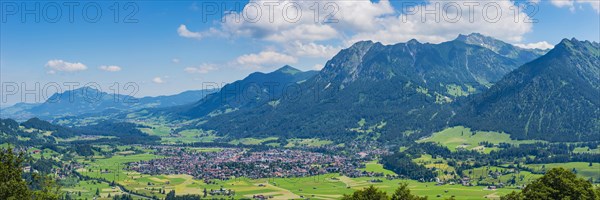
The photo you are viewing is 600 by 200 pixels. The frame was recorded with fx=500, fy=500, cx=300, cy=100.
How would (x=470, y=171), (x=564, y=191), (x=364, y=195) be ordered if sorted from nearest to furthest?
(x=564, y=191), (x=364, y=195), (x=470, y=171)

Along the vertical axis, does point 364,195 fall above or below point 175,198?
above

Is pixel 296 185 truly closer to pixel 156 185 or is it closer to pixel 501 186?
pixel 156 185

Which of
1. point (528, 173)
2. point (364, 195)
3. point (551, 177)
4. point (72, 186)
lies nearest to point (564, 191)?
point (551, 177)

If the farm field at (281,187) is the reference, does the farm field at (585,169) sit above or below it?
above

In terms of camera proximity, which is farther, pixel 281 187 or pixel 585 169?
pixel 585 169

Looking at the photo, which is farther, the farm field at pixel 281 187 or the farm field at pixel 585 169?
the farm field at pixel 585 169

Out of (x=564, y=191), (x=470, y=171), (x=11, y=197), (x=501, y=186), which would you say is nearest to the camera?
(x=11, y=197)

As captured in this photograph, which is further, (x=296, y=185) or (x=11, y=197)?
(x=296, y=185)

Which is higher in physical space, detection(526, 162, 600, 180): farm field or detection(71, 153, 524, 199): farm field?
detection(526, 162, 600, 180): farm field

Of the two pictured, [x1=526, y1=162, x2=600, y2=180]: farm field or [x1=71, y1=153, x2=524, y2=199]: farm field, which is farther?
[x1=526, y1=162, x2=600, y2=180]: farm field

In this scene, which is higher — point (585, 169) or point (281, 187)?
point (585, 169)
